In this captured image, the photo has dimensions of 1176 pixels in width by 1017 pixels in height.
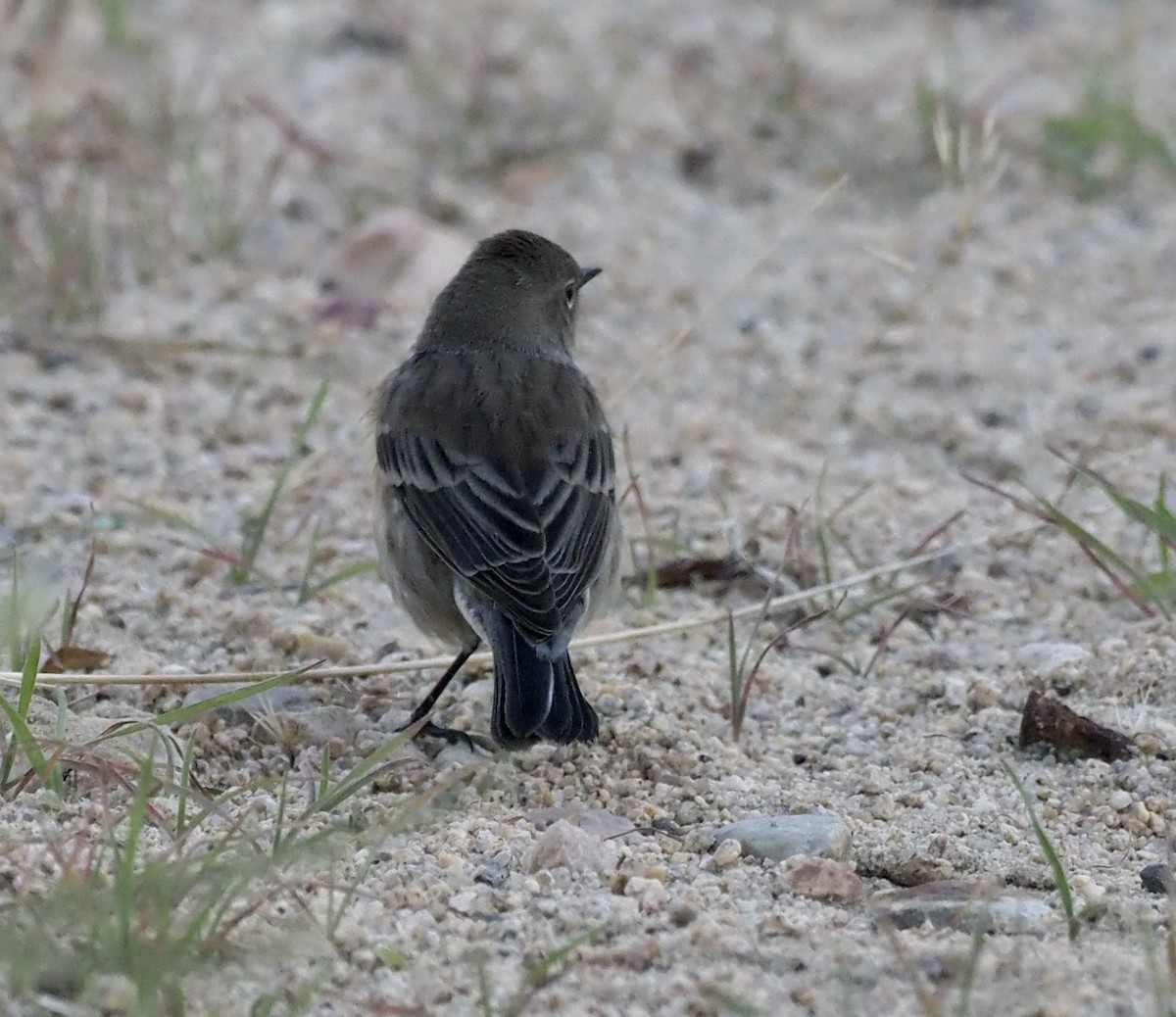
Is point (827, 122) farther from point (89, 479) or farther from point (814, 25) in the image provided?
point (89, 479)

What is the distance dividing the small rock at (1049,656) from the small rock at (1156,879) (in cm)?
113

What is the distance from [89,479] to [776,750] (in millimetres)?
2618

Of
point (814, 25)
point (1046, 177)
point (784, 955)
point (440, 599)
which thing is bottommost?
point (784, 955)

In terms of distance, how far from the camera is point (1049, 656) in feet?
17.1

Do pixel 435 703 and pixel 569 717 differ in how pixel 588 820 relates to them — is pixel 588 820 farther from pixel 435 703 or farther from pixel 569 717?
pixel 435 703

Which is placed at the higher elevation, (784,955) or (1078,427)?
(1078,427)

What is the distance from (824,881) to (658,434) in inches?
122

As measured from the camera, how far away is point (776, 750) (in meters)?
4.81

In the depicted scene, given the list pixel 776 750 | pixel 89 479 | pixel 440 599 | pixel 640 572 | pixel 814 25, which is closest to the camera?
pixel 776 750

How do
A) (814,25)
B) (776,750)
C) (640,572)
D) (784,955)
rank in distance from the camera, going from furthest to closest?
1. (814,25)
2. (640,572)
3. (776,750)
4. (784,955)

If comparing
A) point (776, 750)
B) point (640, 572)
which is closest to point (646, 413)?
point (640, 572)

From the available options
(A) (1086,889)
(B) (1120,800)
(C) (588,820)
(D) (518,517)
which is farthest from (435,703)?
(A) (1086,889)

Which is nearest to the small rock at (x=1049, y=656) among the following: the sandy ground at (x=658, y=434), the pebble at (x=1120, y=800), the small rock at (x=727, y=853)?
the sandy ground at (x=658, y=434)

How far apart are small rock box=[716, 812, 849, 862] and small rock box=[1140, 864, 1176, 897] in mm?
571
